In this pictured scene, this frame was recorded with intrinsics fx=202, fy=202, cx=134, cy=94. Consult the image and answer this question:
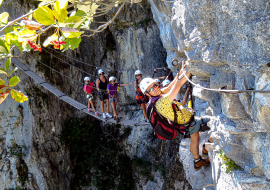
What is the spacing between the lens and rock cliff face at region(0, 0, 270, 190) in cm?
168

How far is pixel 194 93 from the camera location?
8.47ft

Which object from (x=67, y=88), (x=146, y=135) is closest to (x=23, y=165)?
(x=67, y=88)

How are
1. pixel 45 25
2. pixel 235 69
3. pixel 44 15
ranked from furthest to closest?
pixel 235 69 < pixel 45 25 < pixel 44 15

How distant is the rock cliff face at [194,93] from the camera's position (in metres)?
1.68

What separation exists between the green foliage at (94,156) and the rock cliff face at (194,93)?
13.1 inches

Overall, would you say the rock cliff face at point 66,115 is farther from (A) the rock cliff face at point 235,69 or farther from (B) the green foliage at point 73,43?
(B) the green foliage at point 73,43

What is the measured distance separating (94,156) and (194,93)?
588cm

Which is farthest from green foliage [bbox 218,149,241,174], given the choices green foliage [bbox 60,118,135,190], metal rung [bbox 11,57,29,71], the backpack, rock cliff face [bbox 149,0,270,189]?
metal rung [bbox 11,57,29,71]

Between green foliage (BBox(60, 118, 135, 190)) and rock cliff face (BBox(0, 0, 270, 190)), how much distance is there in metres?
0.33

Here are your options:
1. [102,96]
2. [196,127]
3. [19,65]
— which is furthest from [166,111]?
[19,65]

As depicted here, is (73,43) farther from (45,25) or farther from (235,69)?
(235,69)

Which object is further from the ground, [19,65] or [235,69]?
[19,65]

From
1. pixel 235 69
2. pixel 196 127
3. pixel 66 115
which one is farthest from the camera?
pixel 66 115

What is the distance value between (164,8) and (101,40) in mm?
4099
